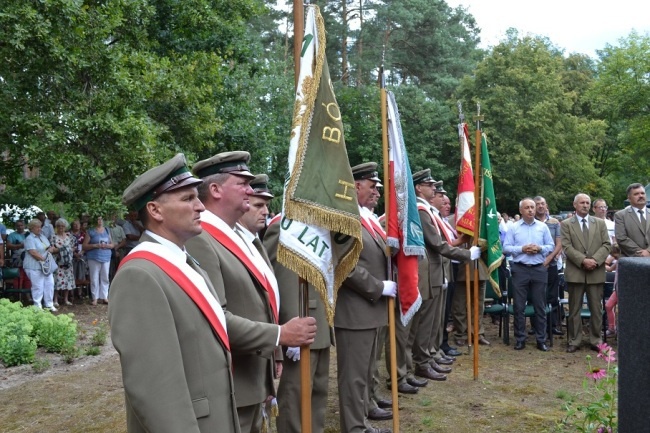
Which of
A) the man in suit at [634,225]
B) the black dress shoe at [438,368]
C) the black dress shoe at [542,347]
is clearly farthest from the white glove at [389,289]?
the black dress shoe at [542,347]

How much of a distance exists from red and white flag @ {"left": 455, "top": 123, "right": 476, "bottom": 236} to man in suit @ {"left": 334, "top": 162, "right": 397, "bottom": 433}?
8.70ft

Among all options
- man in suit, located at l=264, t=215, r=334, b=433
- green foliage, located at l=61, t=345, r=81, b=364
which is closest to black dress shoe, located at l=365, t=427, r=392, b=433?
man in suit, located at l=264, t=215, r=334, b=433

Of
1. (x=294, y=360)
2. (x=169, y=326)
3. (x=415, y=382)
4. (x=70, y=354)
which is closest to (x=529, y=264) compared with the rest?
(x=415, y=382)

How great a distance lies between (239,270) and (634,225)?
24.6 ft

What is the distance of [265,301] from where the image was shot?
Result: 3973 mm

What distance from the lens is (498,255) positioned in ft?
27.1

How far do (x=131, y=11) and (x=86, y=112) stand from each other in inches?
99.5

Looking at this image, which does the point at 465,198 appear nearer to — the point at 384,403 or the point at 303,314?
the point at 384,403

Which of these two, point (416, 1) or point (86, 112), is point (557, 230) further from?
point (416, 1)

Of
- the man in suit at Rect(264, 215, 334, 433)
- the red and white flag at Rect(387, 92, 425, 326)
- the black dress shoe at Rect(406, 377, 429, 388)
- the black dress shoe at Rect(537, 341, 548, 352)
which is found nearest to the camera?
the man in suit at Rect(264, 215, 334, 433)

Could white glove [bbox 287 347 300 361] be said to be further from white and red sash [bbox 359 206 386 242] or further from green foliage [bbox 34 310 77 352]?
green foliage [bbox 34 310 77 352]

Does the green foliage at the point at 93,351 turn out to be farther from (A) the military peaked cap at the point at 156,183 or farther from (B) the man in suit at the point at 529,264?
(A) the military peaked cap at the point at 156,183

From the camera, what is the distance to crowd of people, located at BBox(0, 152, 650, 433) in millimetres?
2709

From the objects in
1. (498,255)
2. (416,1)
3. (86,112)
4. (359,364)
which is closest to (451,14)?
(416,1)
